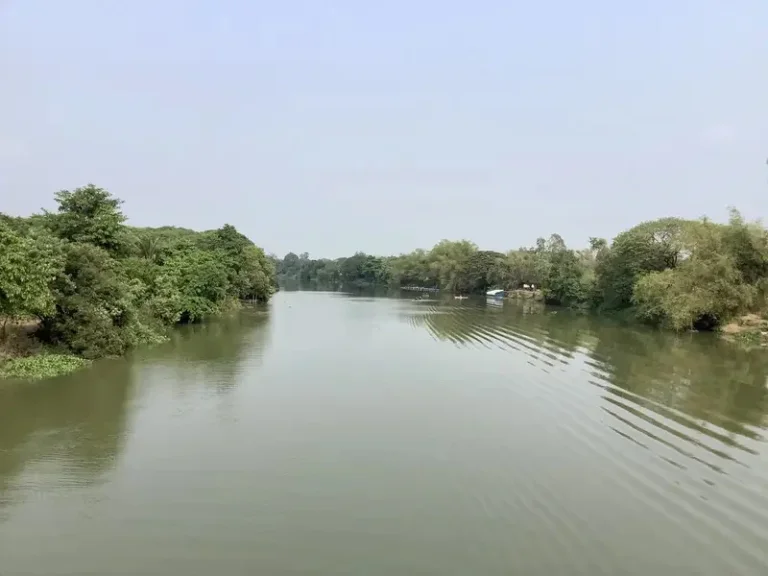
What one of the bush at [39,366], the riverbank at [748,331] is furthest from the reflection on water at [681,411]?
the bush at [39,366]

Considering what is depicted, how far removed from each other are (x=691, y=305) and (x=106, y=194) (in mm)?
29459

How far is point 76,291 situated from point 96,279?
681 millimetres

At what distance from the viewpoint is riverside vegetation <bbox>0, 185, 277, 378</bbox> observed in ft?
49.3

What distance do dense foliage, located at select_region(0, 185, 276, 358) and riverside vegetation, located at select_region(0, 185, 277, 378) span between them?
0.03 metres

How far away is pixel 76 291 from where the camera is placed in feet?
57.1

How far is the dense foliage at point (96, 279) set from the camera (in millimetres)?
15148

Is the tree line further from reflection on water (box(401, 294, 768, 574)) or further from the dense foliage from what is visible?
the dense foliage

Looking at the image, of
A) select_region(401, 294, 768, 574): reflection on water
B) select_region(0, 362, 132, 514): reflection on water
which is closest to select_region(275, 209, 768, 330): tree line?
select_region(401, 294, 768, 574): reflection on water

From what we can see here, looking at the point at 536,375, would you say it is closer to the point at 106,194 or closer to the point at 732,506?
the point at 732,506

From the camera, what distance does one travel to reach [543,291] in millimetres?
57281

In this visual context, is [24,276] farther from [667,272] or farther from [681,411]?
[667,272]

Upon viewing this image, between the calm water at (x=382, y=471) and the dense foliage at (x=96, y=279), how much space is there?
63.7 inches

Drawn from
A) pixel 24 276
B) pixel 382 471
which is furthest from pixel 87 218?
pixel 382 471

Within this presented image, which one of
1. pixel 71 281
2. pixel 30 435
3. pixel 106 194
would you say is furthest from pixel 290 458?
pixel 106 194
